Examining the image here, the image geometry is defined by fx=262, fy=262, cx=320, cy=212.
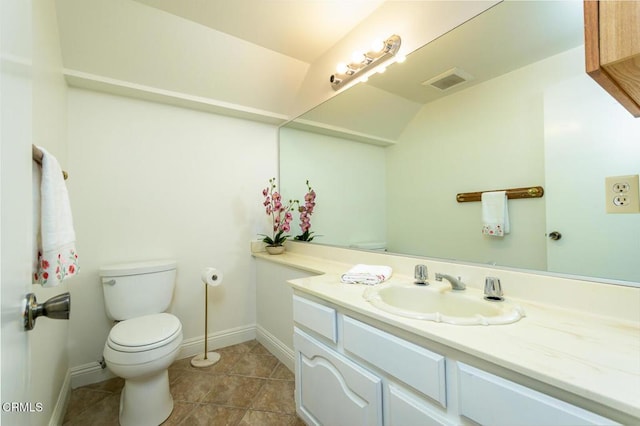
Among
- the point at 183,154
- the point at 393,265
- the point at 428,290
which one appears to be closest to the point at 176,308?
the point at 183,154

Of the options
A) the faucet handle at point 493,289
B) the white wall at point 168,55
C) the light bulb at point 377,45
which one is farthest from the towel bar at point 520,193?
the white wall at point 168,55

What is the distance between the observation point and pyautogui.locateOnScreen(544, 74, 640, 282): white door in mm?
878

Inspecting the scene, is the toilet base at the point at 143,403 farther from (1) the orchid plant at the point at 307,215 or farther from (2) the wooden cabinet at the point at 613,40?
(2) the wooden cabinet at the point at 613,40

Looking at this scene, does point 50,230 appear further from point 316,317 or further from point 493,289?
point 493,289

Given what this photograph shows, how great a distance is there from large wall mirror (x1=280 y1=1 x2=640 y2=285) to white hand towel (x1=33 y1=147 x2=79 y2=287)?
1558 millimetres

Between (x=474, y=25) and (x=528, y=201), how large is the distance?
2.83 feet

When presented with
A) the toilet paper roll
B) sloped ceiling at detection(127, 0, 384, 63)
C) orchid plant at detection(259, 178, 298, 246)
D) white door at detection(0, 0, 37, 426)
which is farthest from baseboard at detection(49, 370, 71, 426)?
sloped ceiling at detection(127, 0, 384, 63)

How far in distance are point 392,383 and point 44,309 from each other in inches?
36.8

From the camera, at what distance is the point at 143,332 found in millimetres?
1372

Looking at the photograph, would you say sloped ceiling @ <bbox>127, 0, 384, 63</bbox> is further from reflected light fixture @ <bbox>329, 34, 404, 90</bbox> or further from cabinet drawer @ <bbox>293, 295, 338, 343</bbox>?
cabinet drawer @ <bbox>293, 295, 338, 343</bbox>

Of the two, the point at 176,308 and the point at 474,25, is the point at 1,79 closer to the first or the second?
the point at 474,25

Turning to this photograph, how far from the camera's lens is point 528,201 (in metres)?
1.23

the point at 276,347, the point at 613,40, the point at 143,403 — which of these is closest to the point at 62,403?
the point at 143,403

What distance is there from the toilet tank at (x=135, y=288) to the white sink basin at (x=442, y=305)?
140 cm
